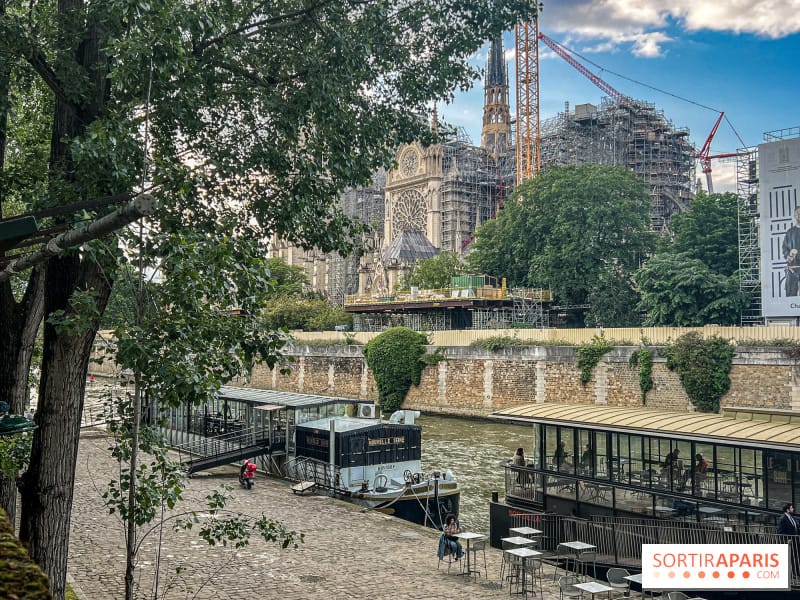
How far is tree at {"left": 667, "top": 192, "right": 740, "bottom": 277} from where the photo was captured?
51.0 metres

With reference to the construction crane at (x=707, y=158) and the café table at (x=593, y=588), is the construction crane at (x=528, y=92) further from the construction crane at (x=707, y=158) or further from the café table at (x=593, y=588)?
the café table at (x=593, y=588)

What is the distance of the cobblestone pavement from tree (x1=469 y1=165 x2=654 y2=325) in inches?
1475

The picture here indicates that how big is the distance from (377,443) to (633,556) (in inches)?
386

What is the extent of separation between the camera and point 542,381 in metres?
45.2

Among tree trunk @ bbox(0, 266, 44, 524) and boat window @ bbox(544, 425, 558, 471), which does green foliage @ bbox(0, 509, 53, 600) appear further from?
boat window @ bbox(544, 425, 558, 471)

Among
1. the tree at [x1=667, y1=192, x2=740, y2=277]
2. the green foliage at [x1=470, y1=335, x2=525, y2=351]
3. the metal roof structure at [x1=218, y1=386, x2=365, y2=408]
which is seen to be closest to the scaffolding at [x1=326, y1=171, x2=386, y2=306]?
the tree at [x1=667, y1=192, x2=740, y2=277]

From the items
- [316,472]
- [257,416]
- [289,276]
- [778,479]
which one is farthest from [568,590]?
[289,276]

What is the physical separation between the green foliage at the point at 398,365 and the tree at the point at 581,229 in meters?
11.1

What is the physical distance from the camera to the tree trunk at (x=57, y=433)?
927 centimetres

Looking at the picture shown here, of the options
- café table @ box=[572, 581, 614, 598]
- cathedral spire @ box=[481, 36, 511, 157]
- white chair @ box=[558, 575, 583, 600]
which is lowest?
white chair @ box=[558, 575, 583, 600]

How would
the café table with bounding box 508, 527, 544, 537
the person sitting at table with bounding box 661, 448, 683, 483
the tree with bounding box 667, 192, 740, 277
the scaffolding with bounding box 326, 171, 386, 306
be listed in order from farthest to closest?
the scaffolding with bounding box 326, 171, 386, 306 < the tree with bounding box 667, 192, 740, 277 < the café table with bounding box 508, 527, 544, 537 < the person sitting at table with bounding box 661, 448, 683, 483

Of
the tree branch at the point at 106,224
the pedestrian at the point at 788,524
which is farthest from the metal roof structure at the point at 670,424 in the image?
the tree branch at the point at 106,224

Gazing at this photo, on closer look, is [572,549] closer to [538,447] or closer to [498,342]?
[538,447]

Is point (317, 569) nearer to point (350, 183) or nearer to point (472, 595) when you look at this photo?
point (472, 595)
